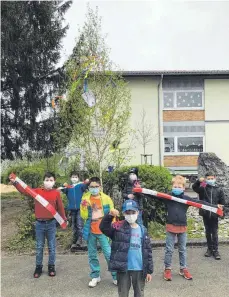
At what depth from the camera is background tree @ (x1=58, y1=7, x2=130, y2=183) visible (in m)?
9.77

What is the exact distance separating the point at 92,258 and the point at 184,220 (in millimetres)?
1556

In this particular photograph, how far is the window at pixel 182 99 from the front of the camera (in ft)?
83.9

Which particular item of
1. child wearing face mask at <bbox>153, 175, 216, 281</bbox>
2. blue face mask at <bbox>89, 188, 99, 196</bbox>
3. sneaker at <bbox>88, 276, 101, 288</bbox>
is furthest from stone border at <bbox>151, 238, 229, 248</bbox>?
blue face mask at <bbox>89, 188, 99, 196</bbox>

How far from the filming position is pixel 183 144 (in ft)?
83.9

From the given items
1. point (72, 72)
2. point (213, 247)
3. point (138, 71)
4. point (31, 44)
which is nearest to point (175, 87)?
point (138, 71)

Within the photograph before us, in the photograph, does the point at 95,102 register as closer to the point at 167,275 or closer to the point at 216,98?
the point at 167,275

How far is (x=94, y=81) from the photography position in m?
9.88

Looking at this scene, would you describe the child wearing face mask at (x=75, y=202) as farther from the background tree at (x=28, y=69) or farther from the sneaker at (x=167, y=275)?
the background tree at (x=28, y=69)

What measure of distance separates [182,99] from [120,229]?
2253 centimetres

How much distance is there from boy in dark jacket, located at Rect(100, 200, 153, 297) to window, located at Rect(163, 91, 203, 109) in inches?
869

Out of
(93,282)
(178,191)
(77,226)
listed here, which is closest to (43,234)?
(93,282)

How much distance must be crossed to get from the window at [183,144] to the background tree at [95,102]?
15.7 m

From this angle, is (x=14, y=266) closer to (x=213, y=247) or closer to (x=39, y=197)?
(x=39, y=197)

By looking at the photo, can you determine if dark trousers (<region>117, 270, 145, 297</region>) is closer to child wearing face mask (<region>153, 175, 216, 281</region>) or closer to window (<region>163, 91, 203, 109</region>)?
child wearing face mask (<region>153, 175, 216, 281</region>)
